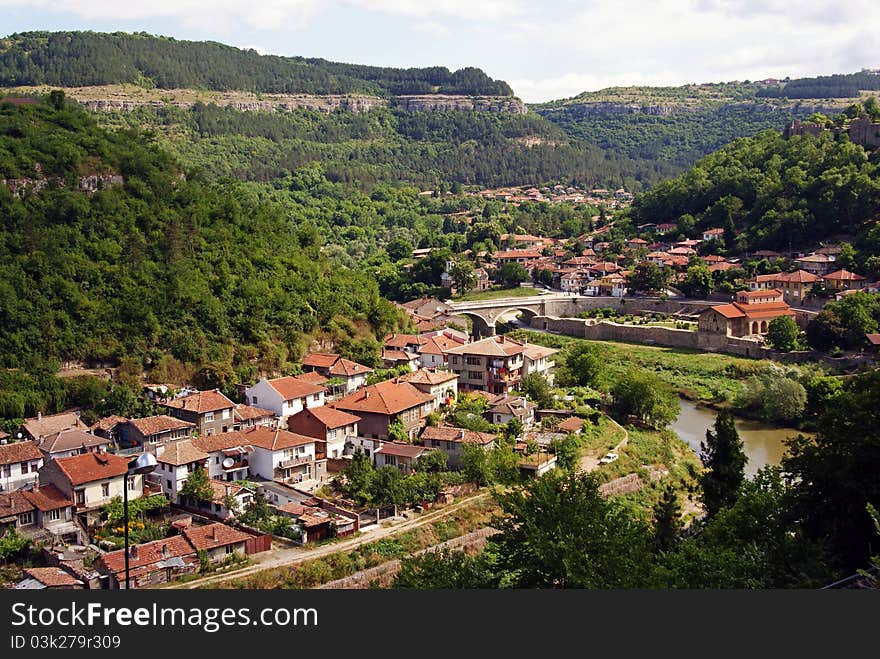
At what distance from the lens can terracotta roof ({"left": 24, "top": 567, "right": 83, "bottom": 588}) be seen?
1464cm

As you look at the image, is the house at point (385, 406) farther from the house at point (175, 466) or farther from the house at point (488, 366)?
the house at point (175, 466)

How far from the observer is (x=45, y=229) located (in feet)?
88.0

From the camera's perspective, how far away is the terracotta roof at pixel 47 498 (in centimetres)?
1712

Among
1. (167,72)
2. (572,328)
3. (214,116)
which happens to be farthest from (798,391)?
(167,72)

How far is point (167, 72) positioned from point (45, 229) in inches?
2199

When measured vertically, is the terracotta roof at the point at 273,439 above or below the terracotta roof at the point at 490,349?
below

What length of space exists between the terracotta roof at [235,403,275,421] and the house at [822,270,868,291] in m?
24.9

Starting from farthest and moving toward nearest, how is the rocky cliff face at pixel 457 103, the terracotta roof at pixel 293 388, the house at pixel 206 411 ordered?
the rocky cliff face at pixel 457 103
the terracotta roof at pixel 293 388
the house at pixel 206 411

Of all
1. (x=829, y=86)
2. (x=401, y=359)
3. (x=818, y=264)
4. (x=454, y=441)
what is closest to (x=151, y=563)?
(x=454, y=441)

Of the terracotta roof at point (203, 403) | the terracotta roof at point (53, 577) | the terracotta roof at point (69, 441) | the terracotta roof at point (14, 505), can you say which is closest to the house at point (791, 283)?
the terracotta roof at point (203, 403)

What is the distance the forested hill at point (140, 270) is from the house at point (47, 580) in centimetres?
758

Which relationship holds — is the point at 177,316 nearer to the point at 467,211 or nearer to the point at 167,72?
the point at 467,211

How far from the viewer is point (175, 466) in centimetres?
1864

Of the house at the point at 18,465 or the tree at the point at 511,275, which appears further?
the tree at the point at 511,275
